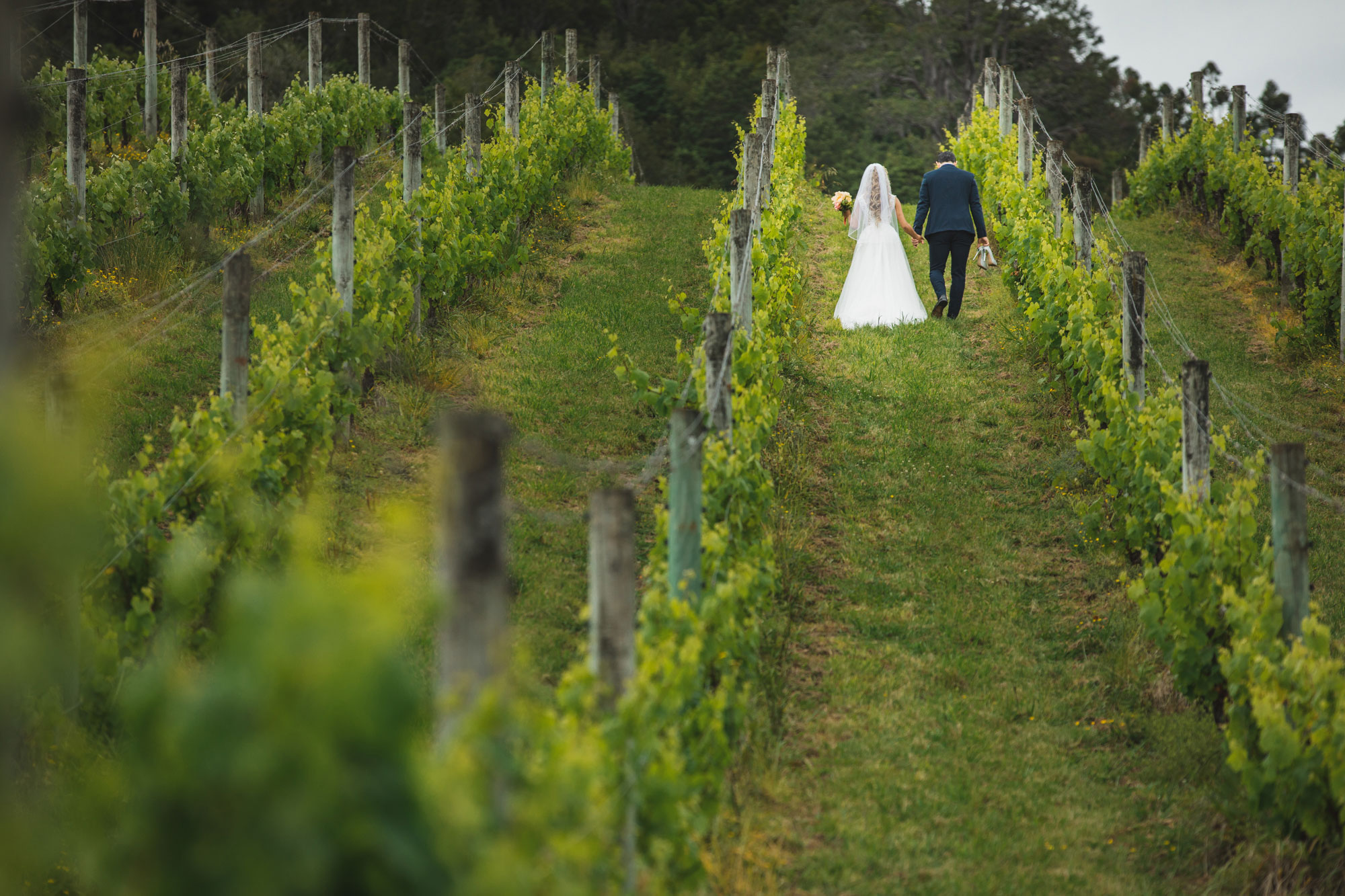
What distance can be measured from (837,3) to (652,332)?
25.5 meters

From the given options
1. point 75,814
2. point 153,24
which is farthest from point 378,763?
point 153,24

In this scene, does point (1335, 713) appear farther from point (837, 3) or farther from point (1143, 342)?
point (837, 3)

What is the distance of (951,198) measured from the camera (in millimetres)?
10938

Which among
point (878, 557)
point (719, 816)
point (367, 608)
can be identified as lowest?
point (719, 816)

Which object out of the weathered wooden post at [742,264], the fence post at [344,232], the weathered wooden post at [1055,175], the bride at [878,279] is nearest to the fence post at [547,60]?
the bride at [878,279]

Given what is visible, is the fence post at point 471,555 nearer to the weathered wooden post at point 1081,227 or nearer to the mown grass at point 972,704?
the mown grass at point 972,704

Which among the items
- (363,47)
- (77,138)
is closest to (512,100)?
(77,138)

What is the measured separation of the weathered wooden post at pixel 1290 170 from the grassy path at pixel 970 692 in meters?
4.57

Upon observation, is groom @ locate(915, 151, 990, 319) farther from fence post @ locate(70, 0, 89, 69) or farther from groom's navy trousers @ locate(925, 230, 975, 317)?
fence post @ locate(70, 0, 89, 69)

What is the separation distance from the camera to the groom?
1093 cm

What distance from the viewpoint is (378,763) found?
2047 millimetres

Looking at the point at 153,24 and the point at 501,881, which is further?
the point at 153,24

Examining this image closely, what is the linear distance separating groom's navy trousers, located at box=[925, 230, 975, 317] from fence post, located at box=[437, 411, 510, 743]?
30.1ft

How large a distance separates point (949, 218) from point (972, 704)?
618 cm
